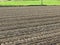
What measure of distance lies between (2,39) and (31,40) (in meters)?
0.60

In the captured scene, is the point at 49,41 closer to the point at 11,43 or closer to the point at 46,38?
the point at 46,38

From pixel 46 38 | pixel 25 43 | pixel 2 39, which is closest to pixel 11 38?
pixel 2 39

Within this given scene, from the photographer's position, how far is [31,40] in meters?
4.25

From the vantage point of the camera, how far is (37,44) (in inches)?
154

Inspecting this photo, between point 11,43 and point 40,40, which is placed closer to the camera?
point 11,43

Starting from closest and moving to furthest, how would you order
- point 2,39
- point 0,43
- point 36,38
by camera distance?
point 0,43 < point 2,39 < point 36,38

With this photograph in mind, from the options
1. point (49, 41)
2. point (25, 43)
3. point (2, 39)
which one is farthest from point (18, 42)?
point (49, 41)

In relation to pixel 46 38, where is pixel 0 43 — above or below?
above

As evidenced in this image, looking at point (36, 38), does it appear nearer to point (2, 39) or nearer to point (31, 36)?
point (31, 36)

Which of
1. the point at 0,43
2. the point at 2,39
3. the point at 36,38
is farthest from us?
the point at 36,38

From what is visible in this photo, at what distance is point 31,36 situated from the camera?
4625mm

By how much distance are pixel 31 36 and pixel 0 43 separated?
0.98 meters

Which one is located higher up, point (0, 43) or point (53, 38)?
point (0, 43)

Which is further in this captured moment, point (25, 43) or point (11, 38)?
point (11, 38)
